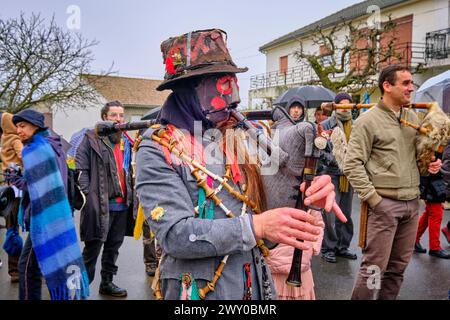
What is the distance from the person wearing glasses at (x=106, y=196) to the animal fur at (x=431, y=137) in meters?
2.84

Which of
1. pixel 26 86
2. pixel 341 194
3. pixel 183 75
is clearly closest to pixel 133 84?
pixel 26 86

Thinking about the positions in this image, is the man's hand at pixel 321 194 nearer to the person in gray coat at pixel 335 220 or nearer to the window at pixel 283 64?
the person in gray coat at pixel 335 220

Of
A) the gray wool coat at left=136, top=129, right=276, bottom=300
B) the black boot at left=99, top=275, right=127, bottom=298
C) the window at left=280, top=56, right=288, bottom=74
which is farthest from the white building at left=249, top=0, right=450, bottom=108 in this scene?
the gray wool coat at left=136, top=129, right=276, bottom=300

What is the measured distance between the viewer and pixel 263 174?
1835mm

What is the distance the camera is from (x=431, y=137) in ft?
11.0

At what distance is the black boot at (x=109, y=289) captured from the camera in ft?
13.9

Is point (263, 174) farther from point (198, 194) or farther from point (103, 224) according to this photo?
point (103, 224)

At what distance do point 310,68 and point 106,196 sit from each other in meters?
21.5

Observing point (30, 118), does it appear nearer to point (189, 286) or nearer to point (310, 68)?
point (189, 286)

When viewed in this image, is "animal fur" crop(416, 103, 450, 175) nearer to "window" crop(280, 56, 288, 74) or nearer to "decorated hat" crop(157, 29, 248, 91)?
"decorated hat" crop(157, 29, 248, 91)

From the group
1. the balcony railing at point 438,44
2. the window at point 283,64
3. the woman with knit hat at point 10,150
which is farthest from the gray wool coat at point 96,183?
the window at point 283,64

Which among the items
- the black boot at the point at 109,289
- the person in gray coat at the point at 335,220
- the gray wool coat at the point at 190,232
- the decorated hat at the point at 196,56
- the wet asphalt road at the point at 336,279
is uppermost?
the decorated hat at the point at 196,56

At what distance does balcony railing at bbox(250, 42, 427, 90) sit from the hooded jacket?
1411 centimetres

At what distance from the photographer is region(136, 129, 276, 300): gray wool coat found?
1489 millimetres
